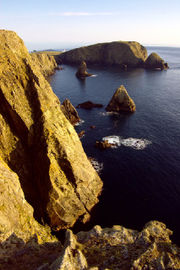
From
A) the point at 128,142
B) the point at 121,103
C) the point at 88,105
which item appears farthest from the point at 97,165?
the point at 88,105

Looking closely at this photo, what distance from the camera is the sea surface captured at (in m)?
38.3

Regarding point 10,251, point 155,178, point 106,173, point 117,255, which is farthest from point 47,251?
point 155,178

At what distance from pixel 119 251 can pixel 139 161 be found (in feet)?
134

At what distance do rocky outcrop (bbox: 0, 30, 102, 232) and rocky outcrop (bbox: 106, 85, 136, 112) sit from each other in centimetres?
6193

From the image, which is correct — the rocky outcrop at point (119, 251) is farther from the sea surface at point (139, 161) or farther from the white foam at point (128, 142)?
the white foam at point (128, 142)

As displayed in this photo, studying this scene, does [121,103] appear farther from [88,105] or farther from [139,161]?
[139,161]

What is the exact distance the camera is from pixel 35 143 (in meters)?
34.1

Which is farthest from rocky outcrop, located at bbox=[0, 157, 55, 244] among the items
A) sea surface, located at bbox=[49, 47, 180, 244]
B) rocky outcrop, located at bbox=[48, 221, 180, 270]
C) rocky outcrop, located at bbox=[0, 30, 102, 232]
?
sea surface, located at bbox=[49, 47, 180, 244]

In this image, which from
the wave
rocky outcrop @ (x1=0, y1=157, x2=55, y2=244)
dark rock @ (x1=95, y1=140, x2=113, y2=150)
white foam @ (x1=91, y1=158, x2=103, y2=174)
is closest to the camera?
rocky outcrop @ (x1=0, y1=157, x2=55, y2=244)

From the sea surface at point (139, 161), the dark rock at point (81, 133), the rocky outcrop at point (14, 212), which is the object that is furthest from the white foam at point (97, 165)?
the rocky outcrop at point (14, 212)

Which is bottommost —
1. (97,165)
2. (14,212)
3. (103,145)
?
(97,165)

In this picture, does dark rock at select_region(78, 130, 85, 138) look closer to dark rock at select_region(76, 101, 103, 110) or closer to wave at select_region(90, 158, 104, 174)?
wave at select_region(90, 158, 104, 174)

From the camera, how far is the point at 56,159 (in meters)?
33.9

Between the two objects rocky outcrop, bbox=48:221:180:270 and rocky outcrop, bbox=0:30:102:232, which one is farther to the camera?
rocky outcrop, bbox=0:30:102:232
